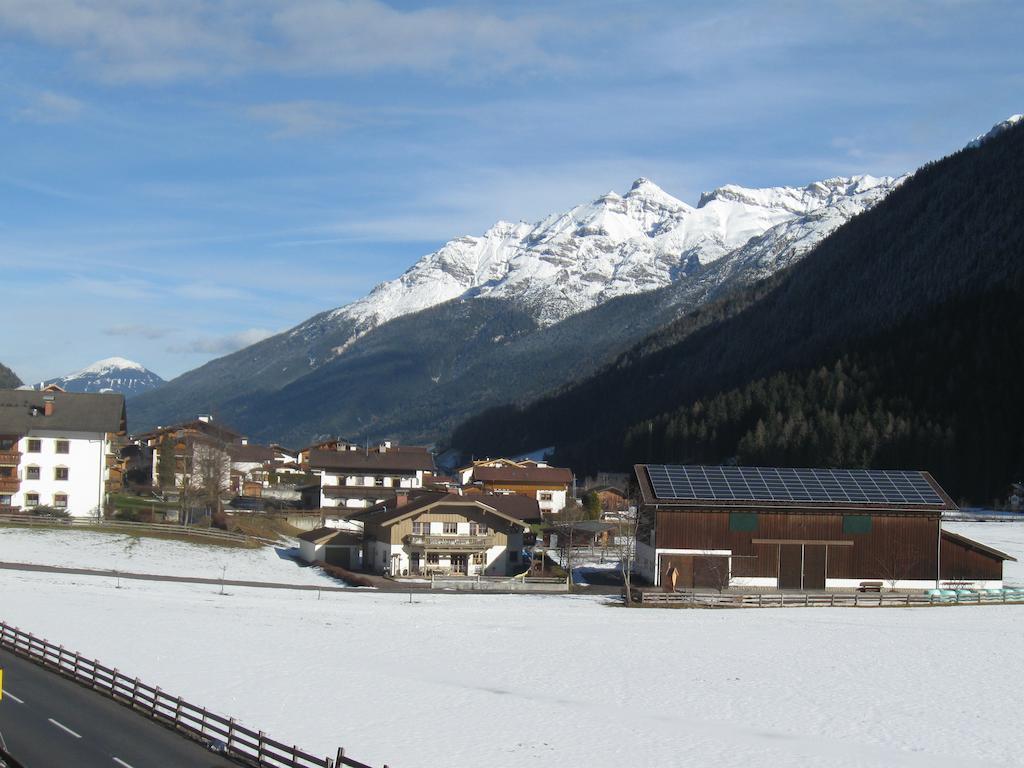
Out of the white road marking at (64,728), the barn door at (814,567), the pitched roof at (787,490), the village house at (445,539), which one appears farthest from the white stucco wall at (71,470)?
the white road marking at (64,728)

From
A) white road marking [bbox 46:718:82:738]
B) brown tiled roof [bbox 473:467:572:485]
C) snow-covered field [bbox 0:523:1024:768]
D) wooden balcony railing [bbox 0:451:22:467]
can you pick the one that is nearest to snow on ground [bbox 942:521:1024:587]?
snow-covered field [bbox 0:523:1024:768]

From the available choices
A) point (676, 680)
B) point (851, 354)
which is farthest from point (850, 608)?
point (851, 354)

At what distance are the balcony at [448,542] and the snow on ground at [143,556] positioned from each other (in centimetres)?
619

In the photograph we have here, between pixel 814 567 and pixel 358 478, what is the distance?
54.9 meters

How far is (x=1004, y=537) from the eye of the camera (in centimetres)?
8488

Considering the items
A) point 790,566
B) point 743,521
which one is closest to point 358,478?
point 743,521

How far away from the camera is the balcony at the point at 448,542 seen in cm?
7412

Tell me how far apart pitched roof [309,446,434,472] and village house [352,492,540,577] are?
105ft

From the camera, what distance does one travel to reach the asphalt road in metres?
25.2

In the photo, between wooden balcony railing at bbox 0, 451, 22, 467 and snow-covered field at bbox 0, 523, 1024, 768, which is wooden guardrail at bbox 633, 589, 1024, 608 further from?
wooden balcony railing at bbox 0, 451, 22, 467

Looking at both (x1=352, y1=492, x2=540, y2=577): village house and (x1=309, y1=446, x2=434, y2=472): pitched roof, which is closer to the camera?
(x1=352, y1=492, x2=540, y2=577): village house

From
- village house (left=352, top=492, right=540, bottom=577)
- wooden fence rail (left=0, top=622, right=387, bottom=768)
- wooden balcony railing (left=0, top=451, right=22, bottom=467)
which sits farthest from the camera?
wooden balcony railing (left=0, top=451, right=22, bottom=467)

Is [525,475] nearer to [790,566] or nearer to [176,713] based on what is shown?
[790,566]

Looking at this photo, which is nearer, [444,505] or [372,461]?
[444,505]
